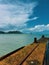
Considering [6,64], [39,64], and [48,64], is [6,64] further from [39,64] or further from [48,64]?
[48,64]

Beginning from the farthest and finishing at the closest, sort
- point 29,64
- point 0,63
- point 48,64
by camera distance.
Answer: point 0,63, point 29,64, point 48,64

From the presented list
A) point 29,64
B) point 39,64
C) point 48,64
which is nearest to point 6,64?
point 29,64

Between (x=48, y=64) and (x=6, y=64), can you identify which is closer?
(x=48, y=64)

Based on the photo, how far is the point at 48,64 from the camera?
868 centimetres

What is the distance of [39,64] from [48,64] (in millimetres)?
951

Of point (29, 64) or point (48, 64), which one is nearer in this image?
point (48, 64)

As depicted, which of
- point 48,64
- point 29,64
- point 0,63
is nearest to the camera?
point 48,64

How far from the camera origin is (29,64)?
30.4 ft

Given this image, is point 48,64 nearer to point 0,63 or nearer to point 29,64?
point 29,64

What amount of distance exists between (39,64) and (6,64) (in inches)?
89.5

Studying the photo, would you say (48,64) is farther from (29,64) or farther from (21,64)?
(21,64)

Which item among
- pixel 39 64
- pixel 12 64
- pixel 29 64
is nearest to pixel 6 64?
pixel 12 64

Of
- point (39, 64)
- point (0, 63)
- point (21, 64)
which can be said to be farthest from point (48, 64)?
point (0, 63)

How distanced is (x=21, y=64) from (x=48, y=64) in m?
1.90
